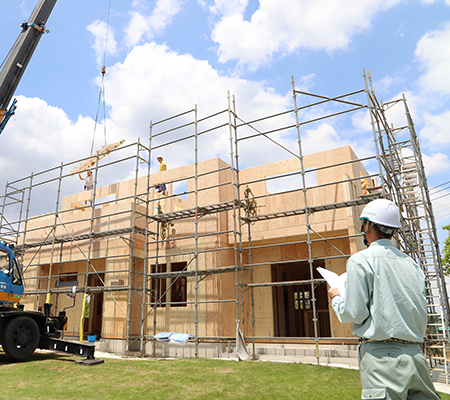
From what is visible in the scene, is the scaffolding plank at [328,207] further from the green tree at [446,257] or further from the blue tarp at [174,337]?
the green tree at [446,257]

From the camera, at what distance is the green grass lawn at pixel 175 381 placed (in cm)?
659

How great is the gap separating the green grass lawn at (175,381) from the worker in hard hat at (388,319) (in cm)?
510

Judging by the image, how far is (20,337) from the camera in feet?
31.6

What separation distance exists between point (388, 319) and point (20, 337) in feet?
33.4

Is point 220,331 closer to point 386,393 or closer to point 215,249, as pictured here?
point 215,249

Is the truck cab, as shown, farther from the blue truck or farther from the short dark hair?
the short dark hair

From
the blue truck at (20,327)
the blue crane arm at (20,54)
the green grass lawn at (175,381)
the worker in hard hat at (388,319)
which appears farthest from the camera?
the blue crane arm at (20,54)

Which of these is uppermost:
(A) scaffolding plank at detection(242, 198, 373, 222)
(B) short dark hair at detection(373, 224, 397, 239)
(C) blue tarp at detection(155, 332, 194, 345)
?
(A) scaffolding plank at detection(242, 198, 373, 222)

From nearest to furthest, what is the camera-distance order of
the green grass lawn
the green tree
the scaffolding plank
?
1. the green grass lawn
2. the scaffolding plank
3. the green tree

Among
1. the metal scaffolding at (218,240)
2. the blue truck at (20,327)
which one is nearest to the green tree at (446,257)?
the metal scaffolding at (218,240)

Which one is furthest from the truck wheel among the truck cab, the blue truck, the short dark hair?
the short dark hair

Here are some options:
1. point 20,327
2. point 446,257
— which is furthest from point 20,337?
point 446,257

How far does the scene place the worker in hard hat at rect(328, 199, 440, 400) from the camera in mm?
1937

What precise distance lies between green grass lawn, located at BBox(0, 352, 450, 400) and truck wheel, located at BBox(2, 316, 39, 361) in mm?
290
